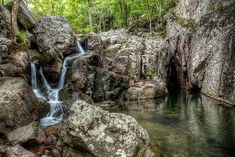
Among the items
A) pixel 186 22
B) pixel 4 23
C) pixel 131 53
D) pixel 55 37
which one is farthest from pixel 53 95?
pixel 186 22

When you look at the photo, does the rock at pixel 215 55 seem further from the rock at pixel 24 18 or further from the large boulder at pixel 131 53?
the rock at pixel 24 18

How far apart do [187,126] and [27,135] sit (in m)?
8.70

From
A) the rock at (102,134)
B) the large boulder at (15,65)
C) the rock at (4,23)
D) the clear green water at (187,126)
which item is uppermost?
the rock at (4,23)

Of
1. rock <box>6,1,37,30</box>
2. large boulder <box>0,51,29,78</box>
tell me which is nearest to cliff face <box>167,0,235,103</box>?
large boulder <box>0,51,29,78</box>

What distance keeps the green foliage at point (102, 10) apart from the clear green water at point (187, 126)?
660 inches

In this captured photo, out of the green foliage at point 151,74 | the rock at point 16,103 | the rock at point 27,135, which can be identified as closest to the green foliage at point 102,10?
the green foliage at point 151,74

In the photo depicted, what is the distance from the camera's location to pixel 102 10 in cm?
4272

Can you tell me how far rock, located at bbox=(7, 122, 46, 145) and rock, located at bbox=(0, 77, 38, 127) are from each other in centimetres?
101

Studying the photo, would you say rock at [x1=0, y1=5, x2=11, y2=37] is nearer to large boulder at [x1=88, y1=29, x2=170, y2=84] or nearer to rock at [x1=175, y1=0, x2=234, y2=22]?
large boulder at [x1=88, y1=29, x2=170, y2=84]

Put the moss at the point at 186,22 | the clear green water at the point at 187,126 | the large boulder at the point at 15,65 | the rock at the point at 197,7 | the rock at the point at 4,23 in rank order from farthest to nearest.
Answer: the moss at the point at 186,22, the rock at the point at 197,7, the rock at the point at 4,23, the large boulder at the point at 15,65, the clear green water at the point at 187,126

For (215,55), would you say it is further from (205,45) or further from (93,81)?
(93,81)

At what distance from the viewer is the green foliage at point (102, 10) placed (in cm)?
3850

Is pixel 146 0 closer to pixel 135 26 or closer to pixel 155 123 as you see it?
pixel 135 26

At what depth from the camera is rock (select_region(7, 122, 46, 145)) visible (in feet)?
41.8
